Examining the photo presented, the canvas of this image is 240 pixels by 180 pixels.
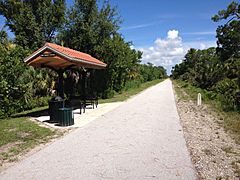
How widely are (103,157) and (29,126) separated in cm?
534

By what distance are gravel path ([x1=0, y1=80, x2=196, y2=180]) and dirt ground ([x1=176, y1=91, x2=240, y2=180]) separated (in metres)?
0.23

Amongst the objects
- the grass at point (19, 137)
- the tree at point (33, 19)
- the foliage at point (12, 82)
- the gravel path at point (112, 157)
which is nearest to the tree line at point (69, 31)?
the tree at point (33, 19)

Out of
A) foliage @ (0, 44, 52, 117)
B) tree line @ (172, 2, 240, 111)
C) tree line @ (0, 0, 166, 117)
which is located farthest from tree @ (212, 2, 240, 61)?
foliage @ (0, 44, 52, 117)

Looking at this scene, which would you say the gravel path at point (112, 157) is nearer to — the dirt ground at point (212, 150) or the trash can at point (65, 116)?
the dirt ground at point (212, 150)

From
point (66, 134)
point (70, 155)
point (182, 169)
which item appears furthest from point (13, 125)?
point (182, 169)

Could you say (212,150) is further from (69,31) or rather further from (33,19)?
(33,19)

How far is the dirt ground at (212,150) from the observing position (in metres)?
5.38

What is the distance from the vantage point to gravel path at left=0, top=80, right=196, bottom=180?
17.6ft

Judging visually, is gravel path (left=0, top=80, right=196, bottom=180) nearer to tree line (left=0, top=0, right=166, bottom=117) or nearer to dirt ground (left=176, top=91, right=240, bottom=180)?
dirt ground (left=176, top=91, right=240, bottom=180)

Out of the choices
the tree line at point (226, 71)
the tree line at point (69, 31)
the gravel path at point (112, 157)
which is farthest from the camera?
the tree line at point (69, 31)

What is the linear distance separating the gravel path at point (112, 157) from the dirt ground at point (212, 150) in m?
0.23

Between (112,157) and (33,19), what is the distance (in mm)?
22957

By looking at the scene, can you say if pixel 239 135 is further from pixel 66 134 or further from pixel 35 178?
pixel 35 178

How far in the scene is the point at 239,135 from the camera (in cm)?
869
